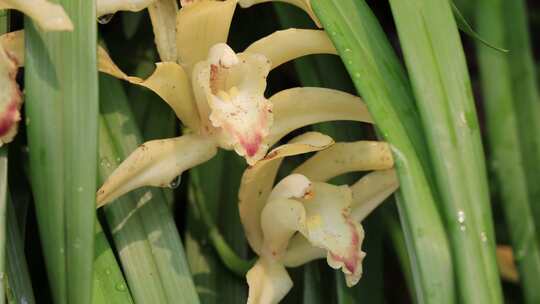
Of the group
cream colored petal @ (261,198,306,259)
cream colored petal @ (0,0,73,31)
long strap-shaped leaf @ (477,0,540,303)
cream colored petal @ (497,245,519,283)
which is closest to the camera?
cream colored petal @ (0,0,73,31)

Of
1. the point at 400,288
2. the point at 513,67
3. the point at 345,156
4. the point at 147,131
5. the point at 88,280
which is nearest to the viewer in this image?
the point at 88,280

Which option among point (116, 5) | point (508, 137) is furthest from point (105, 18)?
point (508, 137)

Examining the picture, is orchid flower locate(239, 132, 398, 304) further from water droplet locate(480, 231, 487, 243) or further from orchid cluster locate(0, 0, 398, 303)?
water droplet locate(480, 231, 487, 243)

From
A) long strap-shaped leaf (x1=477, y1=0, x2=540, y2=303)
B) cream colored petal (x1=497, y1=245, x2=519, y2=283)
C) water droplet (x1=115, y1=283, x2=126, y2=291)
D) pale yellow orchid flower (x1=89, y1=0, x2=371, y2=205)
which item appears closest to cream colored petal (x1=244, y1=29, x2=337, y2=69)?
pale yellow orchid flower (x1=89, y1=0, x2=371, y2=205)

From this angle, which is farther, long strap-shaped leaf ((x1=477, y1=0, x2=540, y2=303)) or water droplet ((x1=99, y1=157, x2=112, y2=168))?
long strap-shaped leaf ((x1=477, y1=0, x2=540, y2=303))

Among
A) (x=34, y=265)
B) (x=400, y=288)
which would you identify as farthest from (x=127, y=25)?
(x=400, y=288)

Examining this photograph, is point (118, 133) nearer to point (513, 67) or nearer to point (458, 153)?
point (458, 153)

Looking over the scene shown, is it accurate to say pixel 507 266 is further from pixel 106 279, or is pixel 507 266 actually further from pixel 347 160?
pixel 106 279

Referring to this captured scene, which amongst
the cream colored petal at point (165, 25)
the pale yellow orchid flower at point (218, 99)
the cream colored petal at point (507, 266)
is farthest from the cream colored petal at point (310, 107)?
the cream colored petal at point (507, 266)
